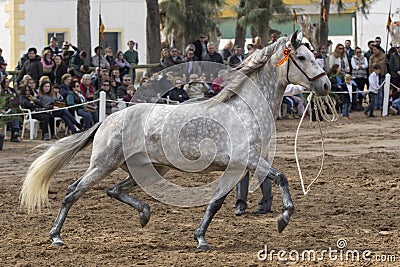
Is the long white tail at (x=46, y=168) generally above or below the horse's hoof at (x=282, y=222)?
above

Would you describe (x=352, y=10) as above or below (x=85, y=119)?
above

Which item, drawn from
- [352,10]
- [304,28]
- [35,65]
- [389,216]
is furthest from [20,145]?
[352,10]

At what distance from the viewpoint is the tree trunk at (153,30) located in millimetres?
23594

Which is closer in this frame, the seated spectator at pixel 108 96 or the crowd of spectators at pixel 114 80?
the crowd of spectators at pixel 114 80

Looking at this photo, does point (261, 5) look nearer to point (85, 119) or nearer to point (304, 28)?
point (304, 28)

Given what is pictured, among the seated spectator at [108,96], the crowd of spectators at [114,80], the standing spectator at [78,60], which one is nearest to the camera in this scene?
the crowd of spectators at [114,80]

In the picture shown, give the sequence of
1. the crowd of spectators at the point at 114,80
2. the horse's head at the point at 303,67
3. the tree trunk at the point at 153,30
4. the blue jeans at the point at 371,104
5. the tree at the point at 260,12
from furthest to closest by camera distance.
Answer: the tree at the point at 260,12 < the tree trunk at the point at 153,30 < the blue jeans at the point at 371,104 < the crowd of spectators at the point at 114,80 < the horse's head at the point at 303,67

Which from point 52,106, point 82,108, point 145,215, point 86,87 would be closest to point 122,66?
point 86,87

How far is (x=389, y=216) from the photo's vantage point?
8852mm

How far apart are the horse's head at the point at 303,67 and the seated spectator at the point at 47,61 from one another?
1173 centimetres

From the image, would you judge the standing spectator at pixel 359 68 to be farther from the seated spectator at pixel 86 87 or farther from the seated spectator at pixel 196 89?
the seated spectator at pixel 86 87

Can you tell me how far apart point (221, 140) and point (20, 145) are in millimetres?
9272

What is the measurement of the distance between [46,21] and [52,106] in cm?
1092

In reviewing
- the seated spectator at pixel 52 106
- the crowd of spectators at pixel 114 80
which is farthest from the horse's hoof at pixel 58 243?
the seated spectator at pixel 52 106
